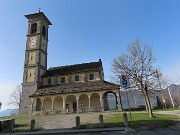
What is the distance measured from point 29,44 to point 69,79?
1376 cm

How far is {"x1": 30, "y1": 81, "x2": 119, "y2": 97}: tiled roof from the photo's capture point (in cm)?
3157

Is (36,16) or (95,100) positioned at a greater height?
(36,16)

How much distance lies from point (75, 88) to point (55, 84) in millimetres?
6613

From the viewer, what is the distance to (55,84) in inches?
1473

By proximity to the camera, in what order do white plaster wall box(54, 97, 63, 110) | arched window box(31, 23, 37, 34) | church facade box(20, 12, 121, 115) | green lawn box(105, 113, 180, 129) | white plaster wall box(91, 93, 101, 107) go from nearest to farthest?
green lawn box(105, 113, 180, 129) → church facade box(20, 12, 121, 115) → white plaster wall box(91, 93, 101, 107) → white plaster wall box(54, 97, 63, 110) → arched window box(31, 23, 37, 34)

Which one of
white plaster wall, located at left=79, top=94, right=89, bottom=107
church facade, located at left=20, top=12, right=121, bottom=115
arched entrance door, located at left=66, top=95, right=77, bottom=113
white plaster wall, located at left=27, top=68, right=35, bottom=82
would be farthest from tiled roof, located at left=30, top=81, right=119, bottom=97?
white plaster wall, located at left=27, top=68, right=35, bottom=82

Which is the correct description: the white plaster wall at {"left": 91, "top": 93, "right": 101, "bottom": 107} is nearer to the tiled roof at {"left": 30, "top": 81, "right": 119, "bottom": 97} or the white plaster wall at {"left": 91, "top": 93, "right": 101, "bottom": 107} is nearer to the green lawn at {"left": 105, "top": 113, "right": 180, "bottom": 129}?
the tiled roof at {"left": 30, "top": 81, "right": 119, "bottom": 97}

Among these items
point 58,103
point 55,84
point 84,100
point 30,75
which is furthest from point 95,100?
point 30,75

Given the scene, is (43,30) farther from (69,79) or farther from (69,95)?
(69,95)

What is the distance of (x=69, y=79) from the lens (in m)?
37.2

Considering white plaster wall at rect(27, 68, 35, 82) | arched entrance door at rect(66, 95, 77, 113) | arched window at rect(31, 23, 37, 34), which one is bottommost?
arched entrance door at rect(66, 95, 77, 113)

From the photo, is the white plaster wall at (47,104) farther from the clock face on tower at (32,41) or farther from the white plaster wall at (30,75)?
the clock face on tower at (32,41)

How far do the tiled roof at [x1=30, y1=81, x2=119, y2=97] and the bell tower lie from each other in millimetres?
2671

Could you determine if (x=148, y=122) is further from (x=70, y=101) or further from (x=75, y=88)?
(x=70, y=101)
